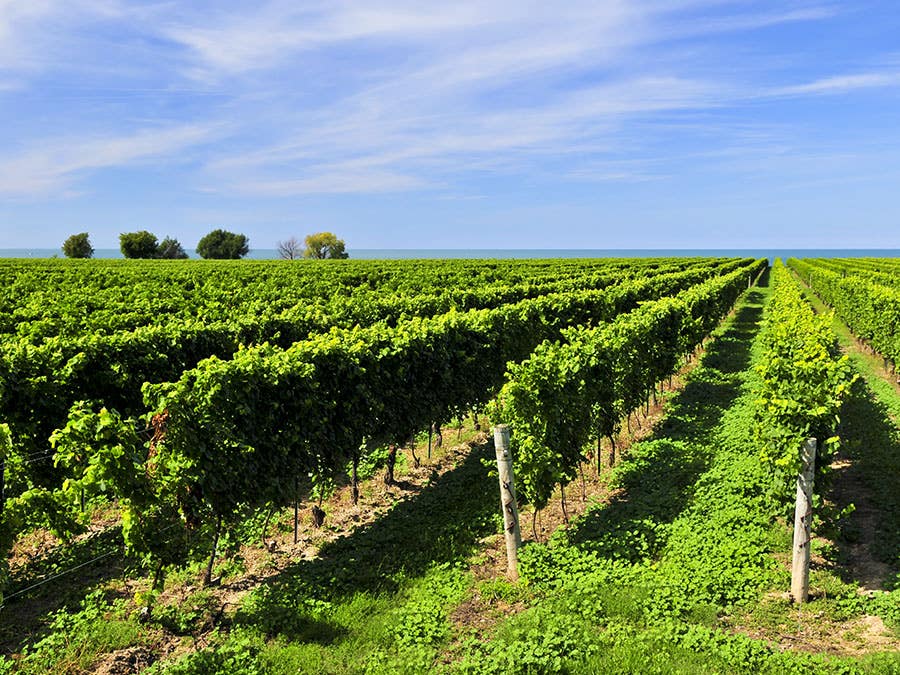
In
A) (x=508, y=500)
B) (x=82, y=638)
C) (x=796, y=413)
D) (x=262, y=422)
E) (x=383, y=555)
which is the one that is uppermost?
(x=796, y=413)

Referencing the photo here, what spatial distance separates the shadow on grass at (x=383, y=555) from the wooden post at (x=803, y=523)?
144 inches

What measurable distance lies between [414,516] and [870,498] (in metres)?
6.81

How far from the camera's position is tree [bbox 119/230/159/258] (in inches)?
4365

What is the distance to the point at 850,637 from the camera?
18.9 ft

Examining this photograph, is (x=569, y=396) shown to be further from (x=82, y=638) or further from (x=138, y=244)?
(x=138, y=244)

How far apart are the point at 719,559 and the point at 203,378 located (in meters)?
6.42

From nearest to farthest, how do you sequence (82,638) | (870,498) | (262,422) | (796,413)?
(82,638)
(796,413)
(262,422)
(870,498)

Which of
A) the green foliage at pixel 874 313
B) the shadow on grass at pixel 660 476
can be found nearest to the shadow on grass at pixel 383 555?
the shadow on grass at pixel 660 476

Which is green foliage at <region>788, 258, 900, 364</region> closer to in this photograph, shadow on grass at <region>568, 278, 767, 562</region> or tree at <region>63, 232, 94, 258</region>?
shadow on grass at <region>568, 278, 767, 562</region>

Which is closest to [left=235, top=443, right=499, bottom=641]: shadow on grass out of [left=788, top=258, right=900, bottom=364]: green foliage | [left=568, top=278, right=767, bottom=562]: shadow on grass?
[left=568, top=278, right=767, bottom=562]: shadow on grass

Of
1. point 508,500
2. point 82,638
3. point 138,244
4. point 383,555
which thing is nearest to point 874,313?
point 508,500

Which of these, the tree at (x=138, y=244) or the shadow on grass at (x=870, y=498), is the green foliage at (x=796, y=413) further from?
the tree at (x=138, y=244)

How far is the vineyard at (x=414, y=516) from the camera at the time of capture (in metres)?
5.77

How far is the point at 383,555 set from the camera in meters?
7.78
